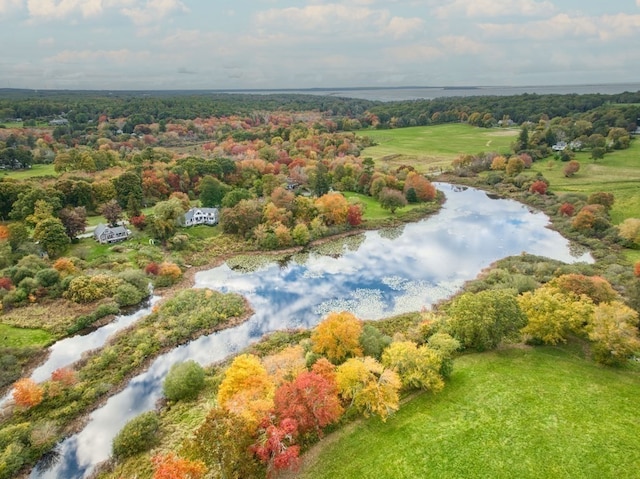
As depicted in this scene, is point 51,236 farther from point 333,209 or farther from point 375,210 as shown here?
point 375,210

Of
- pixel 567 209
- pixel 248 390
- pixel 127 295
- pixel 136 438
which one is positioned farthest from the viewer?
pixel 567 209

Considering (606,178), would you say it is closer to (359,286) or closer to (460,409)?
(359,286)

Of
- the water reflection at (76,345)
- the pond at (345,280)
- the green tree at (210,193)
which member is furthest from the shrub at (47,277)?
the green tree at (210,193)

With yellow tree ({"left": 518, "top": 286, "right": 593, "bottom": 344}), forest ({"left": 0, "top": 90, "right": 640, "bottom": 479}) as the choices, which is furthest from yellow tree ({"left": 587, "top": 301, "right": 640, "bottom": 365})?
yellow tree ({"left": 518, "top": 286, "right": 593, "bottom": 344})

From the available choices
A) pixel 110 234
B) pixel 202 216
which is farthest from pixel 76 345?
pixel 202 216

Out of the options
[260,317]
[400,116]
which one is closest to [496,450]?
[260,317]

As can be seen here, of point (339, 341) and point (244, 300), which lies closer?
point (339, 341)
